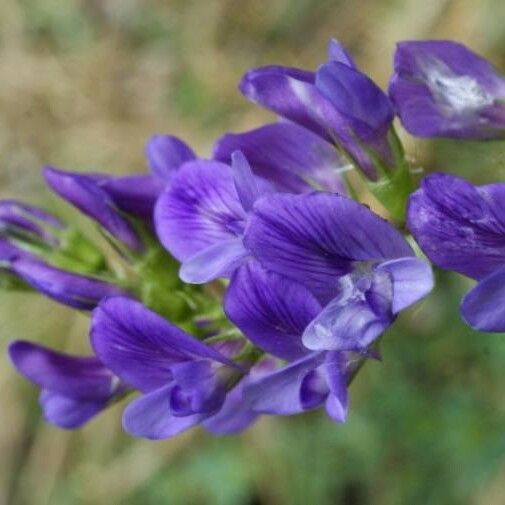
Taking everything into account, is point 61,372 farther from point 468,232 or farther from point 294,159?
point 468,232

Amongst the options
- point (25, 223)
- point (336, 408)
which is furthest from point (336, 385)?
point (25, 223)

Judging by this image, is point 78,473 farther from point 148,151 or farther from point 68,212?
point 148,151

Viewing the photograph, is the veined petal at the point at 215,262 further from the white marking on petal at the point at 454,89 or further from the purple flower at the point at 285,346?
the white marking on petal at the point at 454,89

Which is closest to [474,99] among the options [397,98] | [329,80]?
Result: [397,98]

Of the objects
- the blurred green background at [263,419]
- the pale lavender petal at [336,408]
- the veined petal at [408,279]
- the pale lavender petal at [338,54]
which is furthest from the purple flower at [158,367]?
the blurred green background at [263,419]

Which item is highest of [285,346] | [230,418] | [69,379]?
[285,346]

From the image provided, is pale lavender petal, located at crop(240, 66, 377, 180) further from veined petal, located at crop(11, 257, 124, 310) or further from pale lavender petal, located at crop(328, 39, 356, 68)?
veined petal, located at crop(11, 257, 124, 310)

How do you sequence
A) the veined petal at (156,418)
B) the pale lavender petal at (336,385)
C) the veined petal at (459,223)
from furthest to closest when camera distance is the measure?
the veined petal at (156,418)
the pale lavender petal at (336,385)
the veined petal at (459,223)
